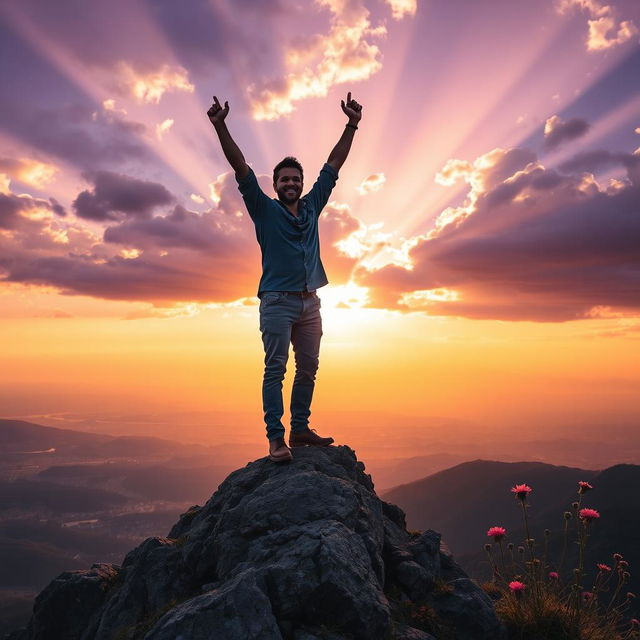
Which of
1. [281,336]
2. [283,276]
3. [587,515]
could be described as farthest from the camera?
[283,276]

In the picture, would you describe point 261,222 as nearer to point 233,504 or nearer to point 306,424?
point 306,424

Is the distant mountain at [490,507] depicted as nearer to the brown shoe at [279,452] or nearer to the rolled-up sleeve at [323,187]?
the brown shoe at [279,452]

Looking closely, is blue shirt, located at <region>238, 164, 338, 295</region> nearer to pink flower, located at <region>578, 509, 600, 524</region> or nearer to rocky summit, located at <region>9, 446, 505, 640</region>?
rocky summit, located at <region>9, 446, 505, 640</region>

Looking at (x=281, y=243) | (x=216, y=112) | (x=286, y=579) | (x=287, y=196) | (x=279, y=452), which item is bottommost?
(x=286, y=579)

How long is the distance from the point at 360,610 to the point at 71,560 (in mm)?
245168

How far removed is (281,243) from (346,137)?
2.93m

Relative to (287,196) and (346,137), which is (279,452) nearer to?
(287,196)

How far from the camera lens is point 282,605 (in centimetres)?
480

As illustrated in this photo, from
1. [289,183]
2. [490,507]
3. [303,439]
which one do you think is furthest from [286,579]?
[490,507]

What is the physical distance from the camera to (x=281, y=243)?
791 cm

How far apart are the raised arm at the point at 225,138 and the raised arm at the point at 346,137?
2.27 metres

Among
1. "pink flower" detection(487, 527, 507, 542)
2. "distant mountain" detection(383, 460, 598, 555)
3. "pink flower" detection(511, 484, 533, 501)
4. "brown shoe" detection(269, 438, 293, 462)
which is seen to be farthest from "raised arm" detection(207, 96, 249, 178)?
"distant mountain" detection(383, 460, 598, 555)

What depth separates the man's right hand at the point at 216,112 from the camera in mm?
7273

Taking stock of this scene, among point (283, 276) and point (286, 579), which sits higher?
point (283, 276)
